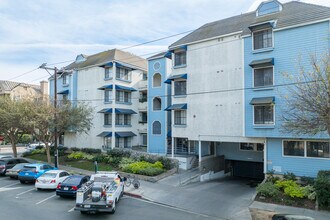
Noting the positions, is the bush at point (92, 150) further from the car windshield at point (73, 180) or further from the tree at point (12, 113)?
the car windshield at point (73, 180)

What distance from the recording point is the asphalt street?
44.7 ft

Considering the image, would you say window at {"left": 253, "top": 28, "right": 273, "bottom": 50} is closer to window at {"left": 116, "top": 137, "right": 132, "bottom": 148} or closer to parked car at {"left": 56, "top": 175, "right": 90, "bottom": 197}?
parked car at {"left": 56, "top": 175, "right": 90, "bottom": 197}

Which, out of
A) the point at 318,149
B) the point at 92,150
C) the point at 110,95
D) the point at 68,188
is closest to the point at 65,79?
the point at 110,95

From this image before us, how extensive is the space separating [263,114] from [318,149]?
15.0 ft

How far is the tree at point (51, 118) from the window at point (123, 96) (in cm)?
536

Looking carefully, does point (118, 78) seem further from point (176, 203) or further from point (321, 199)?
point (321, 199)

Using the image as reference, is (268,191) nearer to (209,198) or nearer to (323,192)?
(323,192)

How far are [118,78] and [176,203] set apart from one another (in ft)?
71.5

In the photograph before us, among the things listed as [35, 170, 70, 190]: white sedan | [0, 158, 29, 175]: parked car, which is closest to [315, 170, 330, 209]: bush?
[35, 170, 70, 190]: white sedan

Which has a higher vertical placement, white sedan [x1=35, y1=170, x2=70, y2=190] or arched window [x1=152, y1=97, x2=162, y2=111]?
arched window [x1=152, y1=97, x2=162, y2=111]

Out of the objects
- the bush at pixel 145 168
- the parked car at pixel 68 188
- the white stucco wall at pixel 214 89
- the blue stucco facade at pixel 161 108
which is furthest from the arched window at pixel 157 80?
the parked car at pixel 68 188

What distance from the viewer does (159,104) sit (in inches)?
1313

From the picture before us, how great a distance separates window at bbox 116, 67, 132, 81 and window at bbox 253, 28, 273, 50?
18.8 m

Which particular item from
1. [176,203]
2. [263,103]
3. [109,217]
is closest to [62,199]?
[109,217]
